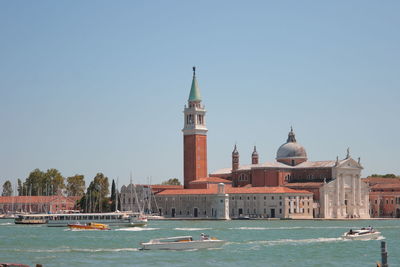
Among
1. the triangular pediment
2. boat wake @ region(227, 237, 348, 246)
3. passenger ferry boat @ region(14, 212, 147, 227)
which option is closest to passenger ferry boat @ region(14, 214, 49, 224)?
passenger ferry boat @ region(14, 212, 147, 227)

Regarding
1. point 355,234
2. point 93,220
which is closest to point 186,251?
point 355,234

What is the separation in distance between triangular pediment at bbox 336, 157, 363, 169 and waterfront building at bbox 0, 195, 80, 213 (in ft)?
147

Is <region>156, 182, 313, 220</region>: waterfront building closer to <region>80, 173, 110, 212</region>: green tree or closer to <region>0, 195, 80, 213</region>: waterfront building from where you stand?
<region>80, 173, 110, 212</region>: green tree

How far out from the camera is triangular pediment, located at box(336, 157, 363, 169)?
11156 cm

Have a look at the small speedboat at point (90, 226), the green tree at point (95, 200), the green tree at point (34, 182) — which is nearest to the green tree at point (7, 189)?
the green tree at point (34, 182)

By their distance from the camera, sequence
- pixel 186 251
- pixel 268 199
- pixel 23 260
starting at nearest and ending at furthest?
pixel 23 260
pixel 186 251
pixel 268 199

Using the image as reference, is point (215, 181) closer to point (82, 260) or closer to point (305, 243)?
point (305, 243)

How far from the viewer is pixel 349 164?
112562 mm

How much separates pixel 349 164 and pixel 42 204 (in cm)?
5048

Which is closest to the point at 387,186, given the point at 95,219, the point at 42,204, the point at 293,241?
the point at 95,219

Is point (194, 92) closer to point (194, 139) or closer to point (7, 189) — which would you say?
Result: point (194, 139)

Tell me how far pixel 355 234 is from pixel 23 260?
83.3 ft

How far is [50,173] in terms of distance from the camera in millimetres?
144750

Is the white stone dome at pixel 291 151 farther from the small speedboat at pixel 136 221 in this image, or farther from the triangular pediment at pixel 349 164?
the small speedboat at pixel 136 221
